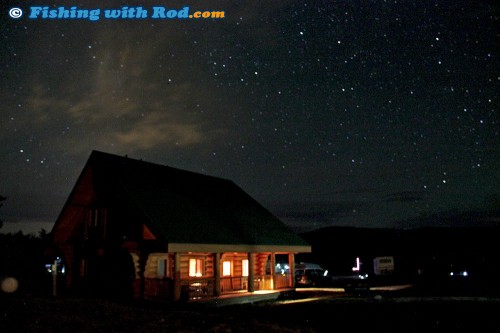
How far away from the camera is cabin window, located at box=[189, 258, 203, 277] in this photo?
1173 inches

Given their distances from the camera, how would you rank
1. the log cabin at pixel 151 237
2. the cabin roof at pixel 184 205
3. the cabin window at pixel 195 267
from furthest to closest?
the cabin window at pixel 195 267 < the cabin roof at pixel 184 205 < the log cabin at pixel 151 237

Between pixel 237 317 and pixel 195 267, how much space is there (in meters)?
13.4

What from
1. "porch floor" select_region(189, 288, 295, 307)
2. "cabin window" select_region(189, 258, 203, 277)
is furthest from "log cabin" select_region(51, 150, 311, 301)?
"porch floor" select_region(189, 288, 295, 307)

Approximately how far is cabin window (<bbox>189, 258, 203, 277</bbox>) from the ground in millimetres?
5763

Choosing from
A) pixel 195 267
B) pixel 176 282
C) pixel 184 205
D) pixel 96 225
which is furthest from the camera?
pixel 195 267

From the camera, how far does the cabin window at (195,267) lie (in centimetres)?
2980

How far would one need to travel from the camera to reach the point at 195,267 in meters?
30.1

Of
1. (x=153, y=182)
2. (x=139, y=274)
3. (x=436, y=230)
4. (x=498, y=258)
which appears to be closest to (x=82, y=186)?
(x=153, y=182)

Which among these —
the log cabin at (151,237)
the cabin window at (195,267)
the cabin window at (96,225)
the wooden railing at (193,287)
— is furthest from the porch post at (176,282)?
the cabin window at (195,267)

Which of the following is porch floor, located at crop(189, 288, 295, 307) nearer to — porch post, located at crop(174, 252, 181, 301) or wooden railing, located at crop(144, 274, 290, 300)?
wooden railing, located at crop(144, 274, 290, 300)

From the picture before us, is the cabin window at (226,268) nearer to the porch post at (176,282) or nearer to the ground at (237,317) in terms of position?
the porch post at (176,282)

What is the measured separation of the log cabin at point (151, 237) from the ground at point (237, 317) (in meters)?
2.44

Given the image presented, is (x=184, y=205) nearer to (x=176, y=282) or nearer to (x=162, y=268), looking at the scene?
(x=162, y=268)

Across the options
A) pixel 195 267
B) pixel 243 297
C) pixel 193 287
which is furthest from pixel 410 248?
pixel 193 287
